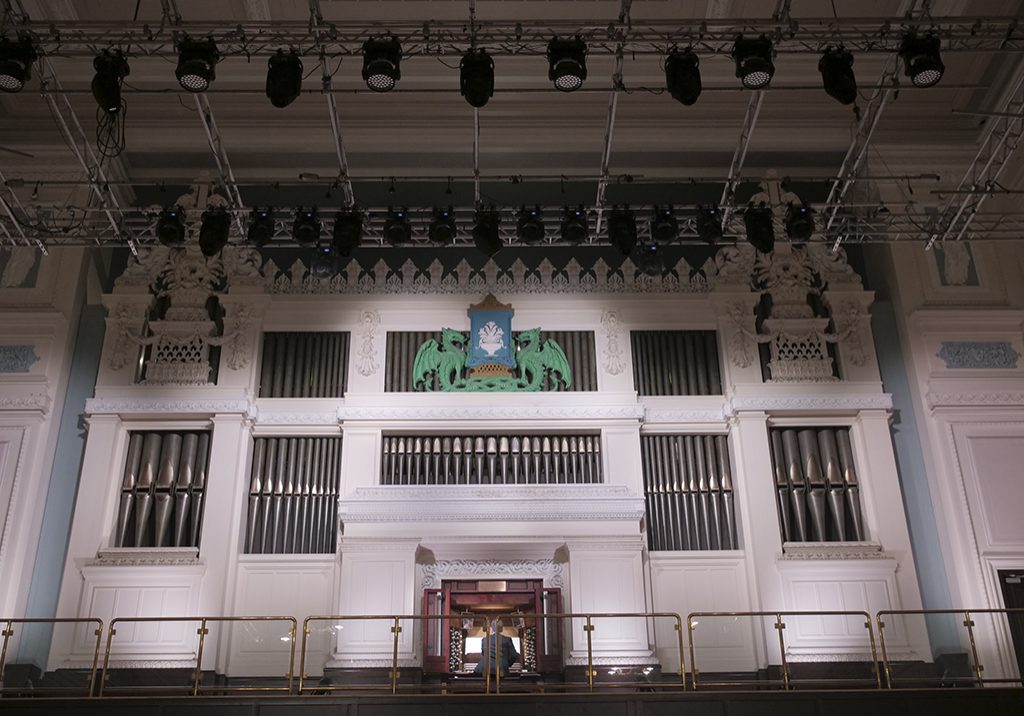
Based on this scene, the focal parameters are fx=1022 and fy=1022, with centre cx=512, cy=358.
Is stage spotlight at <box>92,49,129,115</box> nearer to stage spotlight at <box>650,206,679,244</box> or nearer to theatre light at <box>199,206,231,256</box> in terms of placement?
theatre light at <box>199,206,231,256</box>

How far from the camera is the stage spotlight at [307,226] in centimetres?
1402

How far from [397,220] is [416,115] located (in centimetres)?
319

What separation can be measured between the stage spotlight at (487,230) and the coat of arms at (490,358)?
1649 mm

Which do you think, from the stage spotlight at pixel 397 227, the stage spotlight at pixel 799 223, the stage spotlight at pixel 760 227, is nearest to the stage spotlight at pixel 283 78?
the stage spotlight at pixel 397 227

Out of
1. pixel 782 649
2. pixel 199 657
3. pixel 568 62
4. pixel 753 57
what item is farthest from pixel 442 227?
pixel 782 649

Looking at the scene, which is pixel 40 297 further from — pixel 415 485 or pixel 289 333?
pixel 415 485

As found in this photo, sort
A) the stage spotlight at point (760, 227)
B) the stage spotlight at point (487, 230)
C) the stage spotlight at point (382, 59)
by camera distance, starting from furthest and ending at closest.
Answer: the stage spotlight at point (487, 230), the stage spotlight at point (760, 227), the stage spotlight at point (382, 59)

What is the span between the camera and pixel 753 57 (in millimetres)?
10820

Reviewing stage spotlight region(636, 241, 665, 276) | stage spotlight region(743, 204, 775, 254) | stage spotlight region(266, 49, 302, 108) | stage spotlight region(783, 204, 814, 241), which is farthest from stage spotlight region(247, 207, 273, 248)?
stage spotlight region(783, 204, 814, 241)

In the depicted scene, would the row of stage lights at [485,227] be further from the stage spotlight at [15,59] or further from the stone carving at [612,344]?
the stage spotlight at [15,59]

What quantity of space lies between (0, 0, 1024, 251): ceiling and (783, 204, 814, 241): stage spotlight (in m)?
1.26

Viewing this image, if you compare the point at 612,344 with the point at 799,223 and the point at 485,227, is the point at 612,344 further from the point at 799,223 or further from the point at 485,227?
the point at 799,223

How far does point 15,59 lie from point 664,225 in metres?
8.22

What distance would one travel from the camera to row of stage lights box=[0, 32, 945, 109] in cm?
1075
